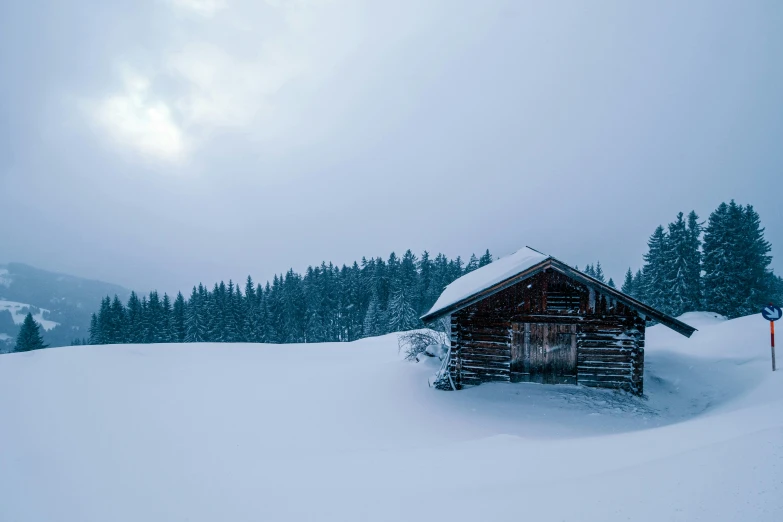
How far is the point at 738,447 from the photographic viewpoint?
4328 mm

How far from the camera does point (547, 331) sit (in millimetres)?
13117

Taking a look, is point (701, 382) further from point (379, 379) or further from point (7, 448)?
point (7, 448)

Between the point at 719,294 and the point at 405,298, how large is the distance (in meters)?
37.2

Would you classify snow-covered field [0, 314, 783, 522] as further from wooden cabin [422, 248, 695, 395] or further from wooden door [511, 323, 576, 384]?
wooden cabin [422, 248, 695, 395]

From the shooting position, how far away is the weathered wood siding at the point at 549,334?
12.7 metres

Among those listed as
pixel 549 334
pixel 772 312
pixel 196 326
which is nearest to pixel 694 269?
pixel 772 312

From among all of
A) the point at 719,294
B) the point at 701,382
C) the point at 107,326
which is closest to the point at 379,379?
the point at 701,382

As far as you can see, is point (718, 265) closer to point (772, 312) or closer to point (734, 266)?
point (734, 266)

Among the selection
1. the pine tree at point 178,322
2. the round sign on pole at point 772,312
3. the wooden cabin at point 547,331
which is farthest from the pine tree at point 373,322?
the round sign on pole at point 772,312

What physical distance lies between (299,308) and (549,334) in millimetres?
56741

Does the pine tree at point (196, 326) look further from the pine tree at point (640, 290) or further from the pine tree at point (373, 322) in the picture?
the pine tree at point (640, 290)

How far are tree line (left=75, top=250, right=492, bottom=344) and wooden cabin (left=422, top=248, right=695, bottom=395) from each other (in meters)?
39.5

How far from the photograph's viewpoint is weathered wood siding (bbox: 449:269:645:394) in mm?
12734

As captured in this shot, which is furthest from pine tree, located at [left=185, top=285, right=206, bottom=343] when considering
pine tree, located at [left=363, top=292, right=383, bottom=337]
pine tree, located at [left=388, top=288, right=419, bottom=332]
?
pine tree, located at [left=388, top=288, right=419, bottom=332]
